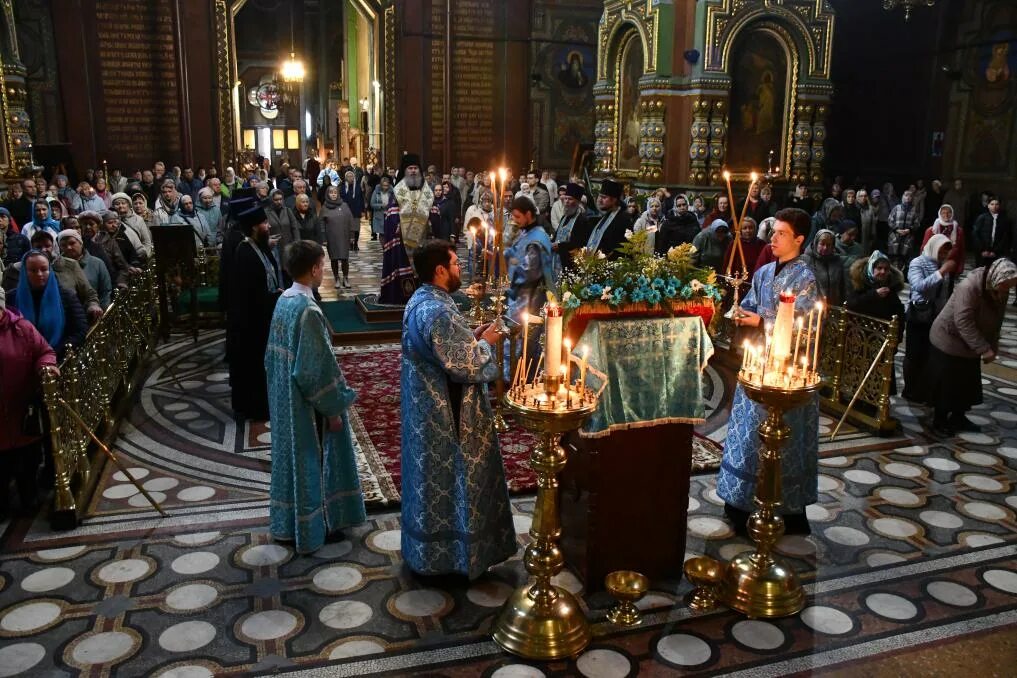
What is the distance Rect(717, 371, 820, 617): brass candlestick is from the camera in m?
3.80

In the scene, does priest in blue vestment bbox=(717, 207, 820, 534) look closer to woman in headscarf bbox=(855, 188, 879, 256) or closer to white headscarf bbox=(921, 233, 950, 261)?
white headscarf bbox=(921, 233, 950, 261)

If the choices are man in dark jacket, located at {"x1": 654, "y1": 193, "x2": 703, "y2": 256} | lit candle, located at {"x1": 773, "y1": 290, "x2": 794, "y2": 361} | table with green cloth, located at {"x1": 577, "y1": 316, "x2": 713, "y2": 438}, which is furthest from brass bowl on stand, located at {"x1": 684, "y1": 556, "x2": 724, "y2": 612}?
man in dark jacket, located at {"x1": 654, "y1": 193, "x2": 703, "y2": 256}

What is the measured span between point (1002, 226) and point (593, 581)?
1166 centimetres

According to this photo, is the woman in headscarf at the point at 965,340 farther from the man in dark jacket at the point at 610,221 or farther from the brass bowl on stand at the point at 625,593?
the brass bowl on stand at the point at 625,593

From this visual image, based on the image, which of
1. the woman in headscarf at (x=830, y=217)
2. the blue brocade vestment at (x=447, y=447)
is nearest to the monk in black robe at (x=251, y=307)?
the blue brocade vestment at (x=447, y=447)

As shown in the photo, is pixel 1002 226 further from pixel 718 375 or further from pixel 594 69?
pixel 594 69

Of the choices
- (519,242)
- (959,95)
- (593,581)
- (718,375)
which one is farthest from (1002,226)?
(593,581)

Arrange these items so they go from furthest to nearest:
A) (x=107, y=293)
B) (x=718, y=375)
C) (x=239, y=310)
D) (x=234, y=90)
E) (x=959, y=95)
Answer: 1. (x=234, y=90)
2. (x=959, y=95)
3. (x=718, y=375)
4. (x=107, y=293)
5. (x=239, y=310)

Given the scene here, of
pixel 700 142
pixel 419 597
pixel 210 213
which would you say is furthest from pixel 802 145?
pixel 419 597

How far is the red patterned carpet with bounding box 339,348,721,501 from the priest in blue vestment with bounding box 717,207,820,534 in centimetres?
105

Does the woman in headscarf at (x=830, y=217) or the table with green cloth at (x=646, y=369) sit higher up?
the woman in headscarf at (x=830, y=217)

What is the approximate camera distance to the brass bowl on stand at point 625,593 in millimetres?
3867

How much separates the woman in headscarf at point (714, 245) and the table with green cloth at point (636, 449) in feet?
16.9

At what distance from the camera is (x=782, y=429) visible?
379 cm
